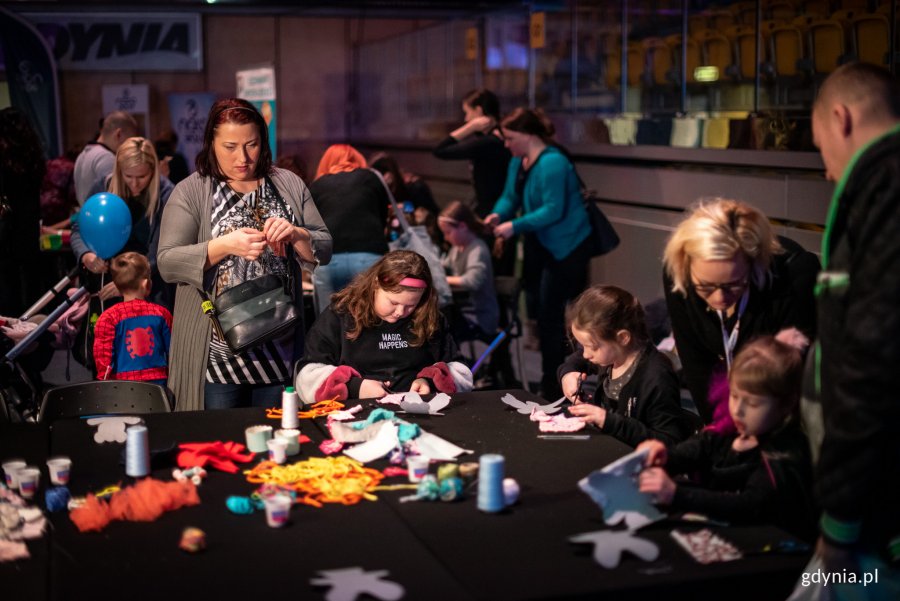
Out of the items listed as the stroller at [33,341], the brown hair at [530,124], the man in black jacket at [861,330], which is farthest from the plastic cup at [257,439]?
the brown hair at [530,124]

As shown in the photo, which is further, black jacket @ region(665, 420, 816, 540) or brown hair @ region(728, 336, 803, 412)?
brown hair @ region(728, 336, 803, 412)

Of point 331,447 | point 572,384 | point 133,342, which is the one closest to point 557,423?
point 572,384

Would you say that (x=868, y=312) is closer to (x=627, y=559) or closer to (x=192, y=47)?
(x=627, y=559)

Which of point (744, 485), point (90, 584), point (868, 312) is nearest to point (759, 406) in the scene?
point (744, 485)

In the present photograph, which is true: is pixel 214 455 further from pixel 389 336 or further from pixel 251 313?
pixel 389 336

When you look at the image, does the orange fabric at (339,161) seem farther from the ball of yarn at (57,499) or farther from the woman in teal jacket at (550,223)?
the ball of yarn at (57,499)

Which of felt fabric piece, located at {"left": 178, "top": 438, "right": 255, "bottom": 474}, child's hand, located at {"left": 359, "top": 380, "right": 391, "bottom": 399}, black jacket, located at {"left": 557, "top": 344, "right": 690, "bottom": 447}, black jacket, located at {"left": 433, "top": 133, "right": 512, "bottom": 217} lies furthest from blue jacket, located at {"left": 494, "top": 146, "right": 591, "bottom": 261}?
felt fabric piece, located at {"left": 178, "top": 438, "right": 255, "bottom": 474}

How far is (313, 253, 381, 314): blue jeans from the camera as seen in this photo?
5273 millimetres

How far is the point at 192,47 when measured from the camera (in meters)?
13.7

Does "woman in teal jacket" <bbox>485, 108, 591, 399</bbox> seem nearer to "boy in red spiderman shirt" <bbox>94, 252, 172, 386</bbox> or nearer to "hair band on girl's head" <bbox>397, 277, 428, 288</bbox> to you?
"boy in red spiderman shirt" <bbox>94, 252, 172, 386</bbox>

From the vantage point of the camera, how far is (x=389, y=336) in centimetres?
360

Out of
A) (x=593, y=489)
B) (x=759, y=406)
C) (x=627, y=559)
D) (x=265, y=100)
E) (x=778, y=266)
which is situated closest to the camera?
(x=627, y=559)

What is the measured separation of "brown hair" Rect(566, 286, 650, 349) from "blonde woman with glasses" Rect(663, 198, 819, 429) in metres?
0.22

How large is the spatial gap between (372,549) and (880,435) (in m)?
0.96
